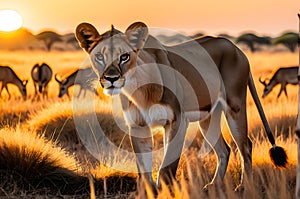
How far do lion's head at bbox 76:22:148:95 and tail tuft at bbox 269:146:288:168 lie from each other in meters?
1.98

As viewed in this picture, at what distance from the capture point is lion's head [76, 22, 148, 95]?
6027 millimetres

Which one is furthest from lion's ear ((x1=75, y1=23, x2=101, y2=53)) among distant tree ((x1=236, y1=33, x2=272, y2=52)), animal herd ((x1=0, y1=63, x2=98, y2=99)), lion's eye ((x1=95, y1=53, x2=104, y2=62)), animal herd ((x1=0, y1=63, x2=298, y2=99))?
distant tree ((x1=236, y1=33, x2=272, y2=52))

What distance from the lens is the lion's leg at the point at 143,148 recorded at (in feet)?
22.5

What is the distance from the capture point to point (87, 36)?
655 cm

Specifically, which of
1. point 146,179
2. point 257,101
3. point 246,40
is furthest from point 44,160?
point 246,40

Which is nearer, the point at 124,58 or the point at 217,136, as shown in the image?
the point at 124,58

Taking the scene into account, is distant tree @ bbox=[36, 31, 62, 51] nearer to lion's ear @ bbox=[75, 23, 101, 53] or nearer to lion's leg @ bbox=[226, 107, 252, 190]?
lion's leg @ bbox=[226, 107, 252, 190]

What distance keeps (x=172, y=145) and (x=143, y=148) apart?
1.41ft

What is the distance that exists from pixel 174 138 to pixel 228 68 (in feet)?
4.54

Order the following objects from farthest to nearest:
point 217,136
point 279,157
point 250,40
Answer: point 250,40 < point 217,136 < point 279,157

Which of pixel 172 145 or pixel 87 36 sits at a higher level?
pixel 87 36

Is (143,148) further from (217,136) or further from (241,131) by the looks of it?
(217,136)

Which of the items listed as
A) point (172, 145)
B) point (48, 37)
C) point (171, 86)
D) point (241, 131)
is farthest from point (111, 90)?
point (48, 37)

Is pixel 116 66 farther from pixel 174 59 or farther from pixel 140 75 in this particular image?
pixel 174 59
